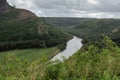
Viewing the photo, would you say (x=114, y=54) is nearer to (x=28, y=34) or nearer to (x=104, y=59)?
(x=104, y=59)

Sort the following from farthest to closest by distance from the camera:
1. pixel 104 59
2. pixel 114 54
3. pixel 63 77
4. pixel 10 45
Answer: pixel 10 45 → pixel 114 54 → pixel 104 59 → pixel 63 77

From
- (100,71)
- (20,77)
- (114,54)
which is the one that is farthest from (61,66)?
(114,54)

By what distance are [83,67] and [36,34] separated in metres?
178

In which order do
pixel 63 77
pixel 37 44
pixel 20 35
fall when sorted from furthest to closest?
pixel 20 35
pixel 37 44
pixel 63 77

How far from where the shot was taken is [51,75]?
69.1 feet

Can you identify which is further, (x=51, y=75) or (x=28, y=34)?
(x=28, y=34)

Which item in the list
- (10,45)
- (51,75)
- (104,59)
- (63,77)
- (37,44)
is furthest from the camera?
(37,44)

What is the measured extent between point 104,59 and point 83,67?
3.22m

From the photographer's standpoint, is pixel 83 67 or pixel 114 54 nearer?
pixel 83 67

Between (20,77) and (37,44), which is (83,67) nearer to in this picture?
(20,77)

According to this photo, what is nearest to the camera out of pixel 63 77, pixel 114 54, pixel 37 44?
pixel 63 77

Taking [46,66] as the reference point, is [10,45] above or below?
below

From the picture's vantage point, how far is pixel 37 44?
170500 millimetres

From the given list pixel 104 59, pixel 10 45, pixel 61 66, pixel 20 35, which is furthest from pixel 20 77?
pixel 20 35
